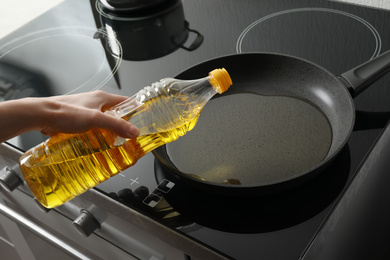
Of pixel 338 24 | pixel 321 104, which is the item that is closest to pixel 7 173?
pixel 321 104

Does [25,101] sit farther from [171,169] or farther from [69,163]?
[171,169]

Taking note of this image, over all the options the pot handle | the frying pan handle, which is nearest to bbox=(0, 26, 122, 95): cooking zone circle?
the pot handle

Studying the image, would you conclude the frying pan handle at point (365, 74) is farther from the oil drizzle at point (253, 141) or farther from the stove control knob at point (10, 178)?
the stove control knob at point (10, 178)

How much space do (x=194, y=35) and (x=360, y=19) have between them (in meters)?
0.36

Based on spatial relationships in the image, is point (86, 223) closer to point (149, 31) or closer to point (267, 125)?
point (267, 125)

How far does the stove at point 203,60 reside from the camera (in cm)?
59

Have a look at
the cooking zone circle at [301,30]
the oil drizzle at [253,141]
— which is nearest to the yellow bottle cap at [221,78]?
the oil drizzle at [253,141]

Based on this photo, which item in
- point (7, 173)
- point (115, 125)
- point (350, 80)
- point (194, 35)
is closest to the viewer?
point (115, 125)

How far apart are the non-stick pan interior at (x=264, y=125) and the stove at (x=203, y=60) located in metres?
0.04

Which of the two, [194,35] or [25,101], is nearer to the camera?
[25,101]

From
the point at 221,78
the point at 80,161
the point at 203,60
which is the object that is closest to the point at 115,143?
the point at 80,161

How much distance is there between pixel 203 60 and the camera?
92 cm

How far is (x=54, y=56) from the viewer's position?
1049 mm

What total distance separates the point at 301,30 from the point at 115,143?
0.53m
